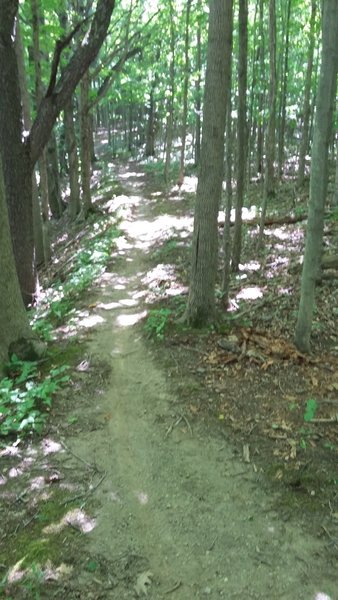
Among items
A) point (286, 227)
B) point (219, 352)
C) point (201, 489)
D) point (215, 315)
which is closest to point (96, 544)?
point (201, 489)

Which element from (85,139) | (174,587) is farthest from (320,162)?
(85,139)

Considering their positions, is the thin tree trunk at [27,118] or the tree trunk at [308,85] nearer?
the thin tree trunk at [27,118]

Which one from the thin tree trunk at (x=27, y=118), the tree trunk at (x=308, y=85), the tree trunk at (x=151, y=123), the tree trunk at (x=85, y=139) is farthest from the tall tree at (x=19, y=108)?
the tree trunk at (x=151, y=123)

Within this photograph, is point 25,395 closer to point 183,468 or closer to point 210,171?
point 183,468

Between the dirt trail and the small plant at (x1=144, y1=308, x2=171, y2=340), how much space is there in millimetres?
1299

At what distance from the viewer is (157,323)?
7.70m

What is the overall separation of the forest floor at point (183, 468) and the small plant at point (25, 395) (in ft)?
0.64

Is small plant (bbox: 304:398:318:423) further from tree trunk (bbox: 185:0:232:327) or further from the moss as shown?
the moss

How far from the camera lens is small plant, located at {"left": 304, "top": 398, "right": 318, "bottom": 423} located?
530cm

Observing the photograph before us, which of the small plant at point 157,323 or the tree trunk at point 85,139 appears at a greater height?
the tree trunk at point 85,139

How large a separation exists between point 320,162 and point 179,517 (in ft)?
13.7

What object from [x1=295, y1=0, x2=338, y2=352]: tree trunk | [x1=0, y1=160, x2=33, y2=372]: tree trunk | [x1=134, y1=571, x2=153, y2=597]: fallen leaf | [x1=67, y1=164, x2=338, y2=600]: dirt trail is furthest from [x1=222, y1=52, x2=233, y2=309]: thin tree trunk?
[x1=134, y1=571, x2=153, y2=597]: fallen leaf

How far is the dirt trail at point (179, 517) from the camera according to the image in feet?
11.4

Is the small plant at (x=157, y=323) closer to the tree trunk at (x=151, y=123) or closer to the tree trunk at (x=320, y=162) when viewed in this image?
the tree trunk at (x=320, y=162)
